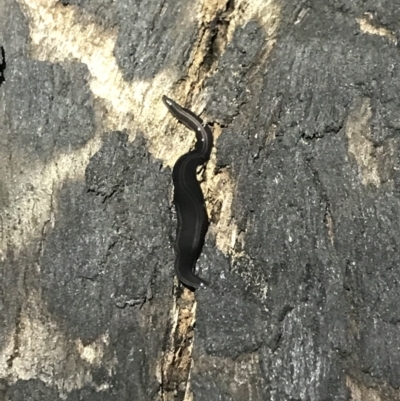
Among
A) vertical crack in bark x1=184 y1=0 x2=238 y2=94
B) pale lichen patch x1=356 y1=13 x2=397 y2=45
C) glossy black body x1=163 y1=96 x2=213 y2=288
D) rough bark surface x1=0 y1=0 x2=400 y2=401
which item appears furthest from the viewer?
vertical crack in bark x1=184 y1=0 x2=238 y2=94

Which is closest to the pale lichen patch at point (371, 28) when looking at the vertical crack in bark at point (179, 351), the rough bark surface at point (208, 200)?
the rough bark surface at point (208, 200)

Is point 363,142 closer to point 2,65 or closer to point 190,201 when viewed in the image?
point 190,201

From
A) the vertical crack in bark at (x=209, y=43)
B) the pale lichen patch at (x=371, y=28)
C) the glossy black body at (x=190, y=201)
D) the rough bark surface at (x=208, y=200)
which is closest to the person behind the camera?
the rough bark surface at (x=208, y=200)

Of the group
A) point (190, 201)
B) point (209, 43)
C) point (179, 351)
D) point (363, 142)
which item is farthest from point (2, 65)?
point (363, 142)

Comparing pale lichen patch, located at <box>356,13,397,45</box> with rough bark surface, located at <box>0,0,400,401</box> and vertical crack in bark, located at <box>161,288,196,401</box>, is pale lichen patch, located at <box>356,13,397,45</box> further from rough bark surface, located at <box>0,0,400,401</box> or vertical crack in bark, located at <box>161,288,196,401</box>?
vertical crack in bark, located at <box>161,288,196,401</box>

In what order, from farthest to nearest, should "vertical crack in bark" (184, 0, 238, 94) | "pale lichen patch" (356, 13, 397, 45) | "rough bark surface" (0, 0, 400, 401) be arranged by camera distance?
"vertical crack in bark" (184, 0, 238, 94), "pale lichen patch" (356, 13, 397, 45), "rough bark surface" (0, 0, 400, 401)

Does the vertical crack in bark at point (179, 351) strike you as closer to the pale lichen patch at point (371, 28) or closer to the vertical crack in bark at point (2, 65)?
the vertical crack in bark at point (2, 65)

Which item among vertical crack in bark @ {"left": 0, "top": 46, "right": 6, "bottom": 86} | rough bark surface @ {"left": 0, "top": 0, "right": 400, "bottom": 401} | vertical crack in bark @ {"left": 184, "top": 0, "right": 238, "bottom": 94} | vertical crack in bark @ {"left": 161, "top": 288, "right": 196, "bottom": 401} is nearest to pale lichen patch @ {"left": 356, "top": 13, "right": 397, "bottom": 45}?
rough bark surface @ {"left": 0, "top": 0, "right": 400, "bottom": 401}
